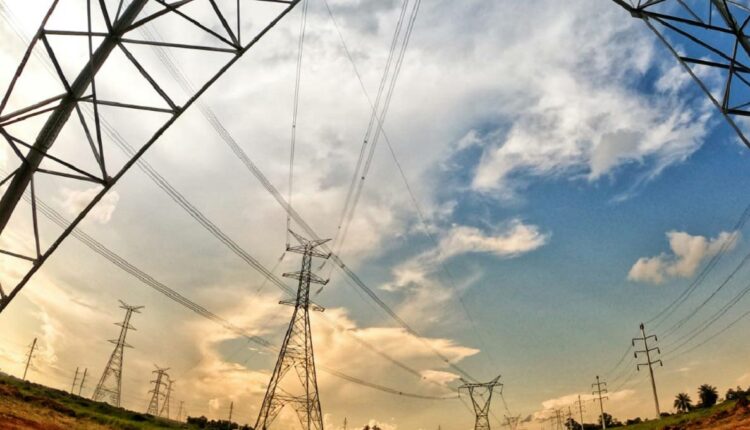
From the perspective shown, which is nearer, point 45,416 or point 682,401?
point 45,416

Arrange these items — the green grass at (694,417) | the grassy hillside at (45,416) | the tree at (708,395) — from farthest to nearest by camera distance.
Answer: the tree at (708,395)
the green grass at (694,417)
the grassy hillside at (45,416)

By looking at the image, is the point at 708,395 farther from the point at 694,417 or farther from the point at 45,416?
the point at 45,416

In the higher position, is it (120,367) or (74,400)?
(120,367)

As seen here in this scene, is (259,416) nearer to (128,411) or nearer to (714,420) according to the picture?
(128,411)

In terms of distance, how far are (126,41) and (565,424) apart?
133904mm

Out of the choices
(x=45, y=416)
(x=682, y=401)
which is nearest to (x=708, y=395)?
(x=682, y=401)

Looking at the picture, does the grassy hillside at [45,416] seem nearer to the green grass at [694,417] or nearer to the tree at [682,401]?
the green grass at [694,417]

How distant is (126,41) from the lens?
866 centimetres

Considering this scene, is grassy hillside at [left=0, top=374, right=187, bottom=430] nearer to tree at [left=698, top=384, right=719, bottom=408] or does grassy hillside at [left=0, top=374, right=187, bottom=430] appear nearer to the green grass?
the green grass

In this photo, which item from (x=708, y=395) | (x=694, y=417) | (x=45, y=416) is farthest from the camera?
(x=708, y=395)

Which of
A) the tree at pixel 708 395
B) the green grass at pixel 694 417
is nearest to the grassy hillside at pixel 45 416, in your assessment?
the green grass at pixel 694 417

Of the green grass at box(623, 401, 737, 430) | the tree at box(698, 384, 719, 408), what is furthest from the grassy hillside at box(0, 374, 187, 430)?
the tree at box(698, 384, 719, 408)

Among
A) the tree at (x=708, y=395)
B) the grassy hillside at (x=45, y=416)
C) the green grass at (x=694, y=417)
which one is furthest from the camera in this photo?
the tree at (x=708, y=395)

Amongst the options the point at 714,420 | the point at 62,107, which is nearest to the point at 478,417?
the point at 714,420
